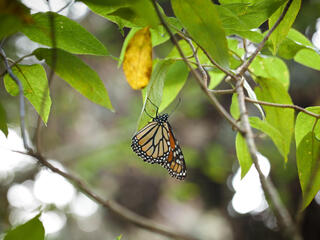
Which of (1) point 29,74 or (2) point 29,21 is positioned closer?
(2) point 29,21

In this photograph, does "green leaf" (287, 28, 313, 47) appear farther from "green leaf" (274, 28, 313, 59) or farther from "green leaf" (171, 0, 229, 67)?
"green leaf" (171, 0, 229, 67)

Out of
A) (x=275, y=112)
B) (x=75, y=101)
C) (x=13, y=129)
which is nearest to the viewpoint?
(x=275, y=112)

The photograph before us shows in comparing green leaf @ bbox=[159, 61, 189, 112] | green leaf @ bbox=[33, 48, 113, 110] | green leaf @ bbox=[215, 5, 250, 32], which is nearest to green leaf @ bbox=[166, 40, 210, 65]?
green leaf @ bbox=[159, 61, 189, 112]

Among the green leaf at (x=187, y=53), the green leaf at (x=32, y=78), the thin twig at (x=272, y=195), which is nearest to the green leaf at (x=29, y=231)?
the green leaf at (x=32, y=78)

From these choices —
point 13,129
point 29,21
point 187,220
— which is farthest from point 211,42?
point 13,129

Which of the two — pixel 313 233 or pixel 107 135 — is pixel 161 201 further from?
pixel 313 233

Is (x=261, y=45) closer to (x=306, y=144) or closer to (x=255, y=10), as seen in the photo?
(x=255, y=10)

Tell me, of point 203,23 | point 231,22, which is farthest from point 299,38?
point 203,23
